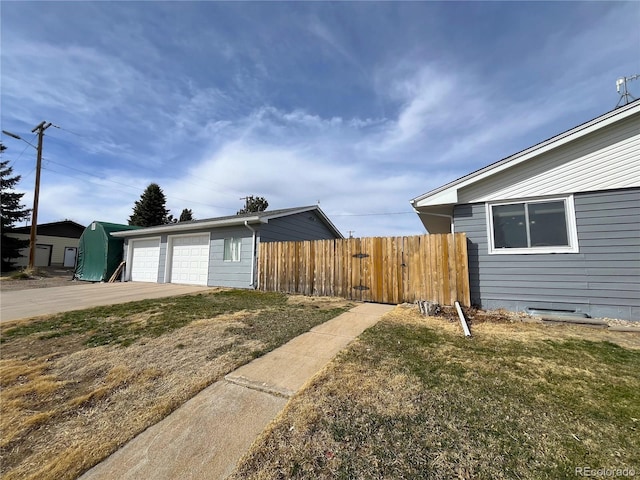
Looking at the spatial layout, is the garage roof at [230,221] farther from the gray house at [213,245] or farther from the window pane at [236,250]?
the window pane at [236,250]

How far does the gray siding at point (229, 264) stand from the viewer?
10.4 metres

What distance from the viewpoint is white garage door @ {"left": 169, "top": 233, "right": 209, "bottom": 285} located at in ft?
38.8

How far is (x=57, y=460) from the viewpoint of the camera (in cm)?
185

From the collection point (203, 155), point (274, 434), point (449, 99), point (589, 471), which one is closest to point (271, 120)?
point (203, 155)

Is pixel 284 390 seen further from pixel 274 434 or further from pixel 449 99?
pixel 449 99

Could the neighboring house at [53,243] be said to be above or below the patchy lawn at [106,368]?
above

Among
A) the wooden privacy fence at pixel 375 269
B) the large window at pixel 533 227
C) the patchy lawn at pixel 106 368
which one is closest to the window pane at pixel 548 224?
the large window at pixel 533 227

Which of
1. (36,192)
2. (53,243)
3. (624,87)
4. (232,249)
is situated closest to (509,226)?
(624,87)

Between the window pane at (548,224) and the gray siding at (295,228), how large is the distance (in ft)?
27.2

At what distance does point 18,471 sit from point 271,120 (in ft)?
37.4

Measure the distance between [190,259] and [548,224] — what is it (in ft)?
42.4

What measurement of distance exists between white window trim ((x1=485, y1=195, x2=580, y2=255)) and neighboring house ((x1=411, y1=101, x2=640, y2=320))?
0.06ft

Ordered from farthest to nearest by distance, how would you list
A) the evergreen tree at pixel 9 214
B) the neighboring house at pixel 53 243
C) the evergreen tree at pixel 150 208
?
the evergreen tree at pixel 150 208
the neighboring house at pixel 53 243
the evergreen tree at pixel 9 214

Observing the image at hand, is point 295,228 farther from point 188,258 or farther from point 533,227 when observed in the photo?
point 533,227
